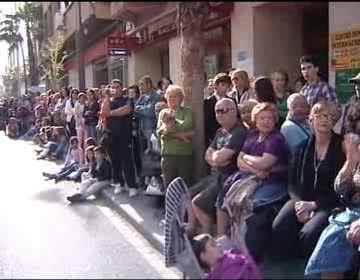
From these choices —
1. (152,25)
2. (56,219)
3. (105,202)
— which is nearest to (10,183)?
(105,202)

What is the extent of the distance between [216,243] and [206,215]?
0.83 metres

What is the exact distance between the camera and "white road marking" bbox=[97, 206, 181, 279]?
4.21 metres

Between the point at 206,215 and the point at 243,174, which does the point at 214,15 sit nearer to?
the point at 206,215

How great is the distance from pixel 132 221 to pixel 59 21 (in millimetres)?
4452

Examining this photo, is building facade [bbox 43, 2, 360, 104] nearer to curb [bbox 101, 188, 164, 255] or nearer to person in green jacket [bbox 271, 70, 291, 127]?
person in green jacket [bbox 271, 70, 291, 127]

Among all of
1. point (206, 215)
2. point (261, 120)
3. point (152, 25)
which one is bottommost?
point (206, 215)

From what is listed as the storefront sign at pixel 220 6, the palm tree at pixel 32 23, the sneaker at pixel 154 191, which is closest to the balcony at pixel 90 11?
the palm tree at pixel 32 23

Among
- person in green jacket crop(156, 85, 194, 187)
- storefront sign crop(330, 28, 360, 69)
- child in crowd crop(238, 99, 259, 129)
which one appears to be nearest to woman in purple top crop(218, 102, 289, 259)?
child in crowd crop(238, 99, 259, 129)

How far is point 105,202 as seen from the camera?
29.0 ft

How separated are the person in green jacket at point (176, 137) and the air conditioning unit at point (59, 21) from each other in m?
2.64

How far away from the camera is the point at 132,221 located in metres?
7.32

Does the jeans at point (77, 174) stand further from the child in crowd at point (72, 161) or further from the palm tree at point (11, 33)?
the palm tree at point (11, 33)

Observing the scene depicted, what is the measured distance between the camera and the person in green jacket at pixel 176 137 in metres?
6.17

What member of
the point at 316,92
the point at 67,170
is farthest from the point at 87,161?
the point at 316,92
